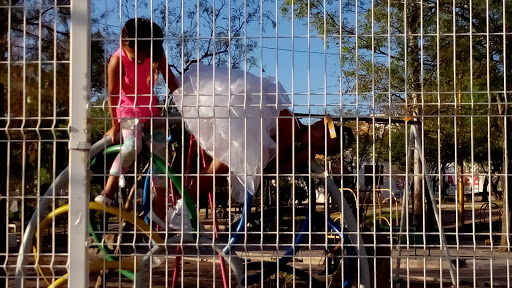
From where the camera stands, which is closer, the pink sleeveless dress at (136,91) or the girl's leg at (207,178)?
the pink sleeveless dress at (136,91)

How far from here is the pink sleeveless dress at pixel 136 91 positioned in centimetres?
380

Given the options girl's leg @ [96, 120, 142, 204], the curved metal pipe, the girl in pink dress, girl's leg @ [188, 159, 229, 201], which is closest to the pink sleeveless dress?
the girl in pink dress

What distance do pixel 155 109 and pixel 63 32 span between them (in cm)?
163

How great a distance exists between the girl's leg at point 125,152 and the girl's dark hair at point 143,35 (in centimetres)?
45

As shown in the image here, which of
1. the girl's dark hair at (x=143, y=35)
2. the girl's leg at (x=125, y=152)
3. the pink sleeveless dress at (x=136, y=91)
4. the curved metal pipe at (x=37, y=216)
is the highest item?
the girl's dark hair at (x=143, y=35)

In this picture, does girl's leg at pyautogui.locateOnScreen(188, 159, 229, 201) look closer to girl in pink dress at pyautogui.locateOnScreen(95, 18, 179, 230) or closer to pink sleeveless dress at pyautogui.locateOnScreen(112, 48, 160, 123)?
girl in pink dress at pyautogui.locateOnScreen(95, 18, 179, 230)

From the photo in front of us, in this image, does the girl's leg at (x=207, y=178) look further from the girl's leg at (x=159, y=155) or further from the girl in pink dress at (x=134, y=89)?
the girl in pink dress at (x=134, y=89)

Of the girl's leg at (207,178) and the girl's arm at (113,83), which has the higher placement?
the girl's arm at (113,83)

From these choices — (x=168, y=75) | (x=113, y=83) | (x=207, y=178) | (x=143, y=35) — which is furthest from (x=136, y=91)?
(x=207, y=178)

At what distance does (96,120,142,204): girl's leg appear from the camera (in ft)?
13.3

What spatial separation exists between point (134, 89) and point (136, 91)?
0.32m

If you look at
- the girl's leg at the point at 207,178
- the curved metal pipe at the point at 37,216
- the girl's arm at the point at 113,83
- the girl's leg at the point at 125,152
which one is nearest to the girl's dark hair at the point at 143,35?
the girl's arm at the point at 113,83

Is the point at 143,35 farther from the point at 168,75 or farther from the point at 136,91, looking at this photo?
the point at 136,91

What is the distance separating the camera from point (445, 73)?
384 inches
